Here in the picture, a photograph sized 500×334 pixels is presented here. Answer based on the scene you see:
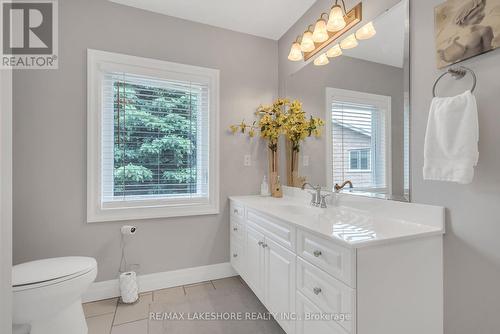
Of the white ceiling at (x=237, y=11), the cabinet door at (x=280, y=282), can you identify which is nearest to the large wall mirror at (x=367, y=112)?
the white ceiling at (x=237, y=11)

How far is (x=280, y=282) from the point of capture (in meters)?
1.51

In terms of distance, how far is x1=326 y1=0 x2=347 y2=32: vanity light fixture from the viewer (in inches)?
64.7

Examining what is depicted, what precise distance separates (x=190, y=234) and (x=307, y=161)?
1.26 m

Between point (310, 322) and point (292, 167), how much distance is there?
4.59 feet

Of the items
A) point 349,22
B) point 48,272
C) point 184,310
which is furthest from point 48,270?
point 349,22

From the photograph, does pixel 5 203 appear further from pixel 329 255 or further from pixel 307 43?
pixel 307 43

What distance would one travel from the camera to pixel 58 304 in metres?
1.44

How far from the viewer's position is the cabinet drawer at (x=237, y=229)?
212 cm

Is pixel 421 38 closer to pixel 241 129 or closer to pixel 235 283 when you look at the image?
pixel 241 129

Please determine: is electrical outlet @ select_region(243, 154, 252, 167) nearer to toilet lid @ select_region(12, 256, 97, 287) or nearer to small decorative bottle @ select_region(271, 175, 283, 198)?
small decorative bottle @ select_region(271, 175, 283, 198)

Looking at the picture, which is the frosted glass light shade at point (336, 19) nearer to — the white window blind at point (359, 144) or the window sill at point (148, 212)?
the white window blind at point (359, 144)

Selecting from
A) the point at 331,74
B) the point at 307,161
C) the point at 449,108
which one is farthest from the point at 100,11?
the point at 449,108

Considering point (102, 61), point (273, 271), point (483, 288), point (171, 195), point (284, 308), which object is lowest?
point (284, 308)

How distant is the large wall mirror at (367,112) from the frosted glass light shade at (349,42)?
0.03 m
